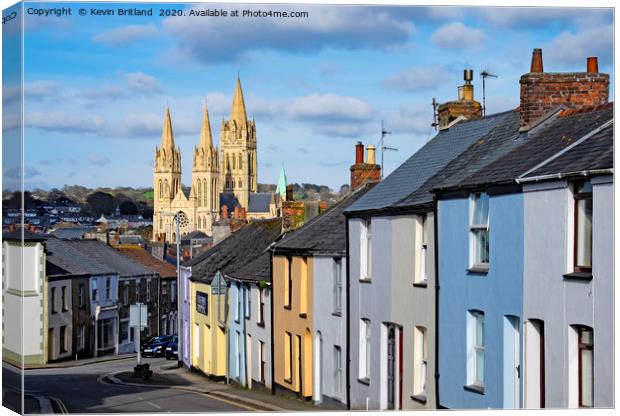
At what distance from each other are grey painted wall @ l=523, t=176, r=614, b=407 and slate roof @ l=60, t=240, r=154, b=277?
41.4 feet

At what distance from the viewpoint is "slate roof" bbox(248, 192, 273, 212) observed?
48.2 m

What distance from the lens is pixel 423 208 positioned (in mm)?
23000

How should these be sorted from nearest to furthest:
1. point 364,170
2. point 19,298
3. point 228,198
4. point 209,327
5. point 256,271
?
1. point 19,298
2. point 364,170
3. point 256,271
4. point 209,327
5. point 228,198

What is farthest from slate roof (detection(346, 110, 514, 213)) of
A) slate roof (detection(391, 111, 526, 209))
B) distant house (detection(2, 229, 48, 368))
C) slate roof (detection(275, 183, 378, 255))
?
distant house (detection(2, 229, 48, 368))

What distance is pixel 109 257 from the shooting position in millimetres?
35688

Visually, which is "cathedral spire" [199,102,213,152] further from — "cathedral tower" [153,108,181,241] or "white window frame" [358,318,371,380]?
"white window frame" [358,318,371,380]

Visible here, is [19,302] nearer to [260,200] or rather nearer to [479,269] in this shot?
[479,269]

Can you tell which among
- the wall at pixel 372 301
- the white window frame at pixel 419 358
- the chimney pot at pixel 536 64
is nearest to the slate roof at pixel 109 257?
the wall at pixel 372 301

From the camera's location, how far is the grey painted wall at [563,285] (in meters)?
17.7

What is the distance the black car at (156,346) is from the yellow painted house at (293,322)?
9.37m

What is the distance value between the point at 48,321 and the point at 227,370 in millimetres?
15504

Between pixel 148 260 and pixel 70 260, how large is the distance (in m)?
16.5

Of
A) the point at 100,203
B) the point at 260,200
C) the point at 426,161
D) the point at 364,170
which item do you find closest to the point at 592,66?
the point at 426,161

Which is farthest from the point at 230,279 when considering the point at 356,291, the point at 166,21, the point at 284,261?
the point at 166,21
